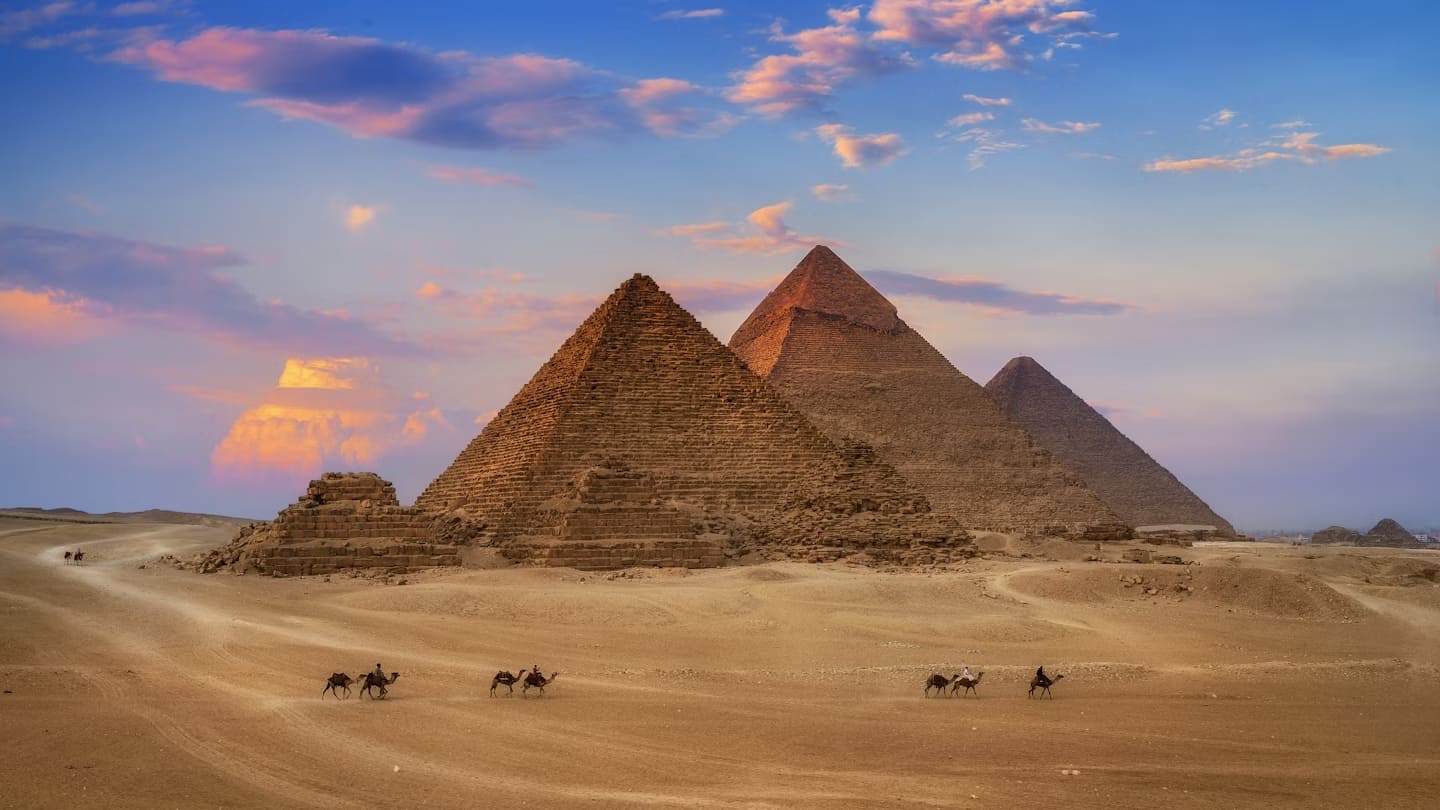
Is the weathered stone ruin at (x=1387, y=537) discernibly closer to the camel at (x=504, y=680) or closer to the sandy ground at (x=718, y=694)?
the sandy ground at (x=718, y=694)

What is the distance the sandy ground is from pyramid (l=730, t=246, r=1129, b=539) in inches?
1374

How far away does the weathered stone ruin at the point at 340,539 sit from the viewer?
2564 cm

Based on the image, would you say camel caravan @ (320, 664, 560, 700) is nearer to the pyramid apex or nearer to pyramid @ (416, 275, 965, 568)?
pyramid @ (416, 275, 965, 568)

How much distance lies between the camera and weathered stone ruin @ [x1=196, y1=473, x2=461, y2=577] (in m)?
25.6

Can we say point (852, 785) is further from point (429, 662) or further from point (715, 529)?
point (715, 529)

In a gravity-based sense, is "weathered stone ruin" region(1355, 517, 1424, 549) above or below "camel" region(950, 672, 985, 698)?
above

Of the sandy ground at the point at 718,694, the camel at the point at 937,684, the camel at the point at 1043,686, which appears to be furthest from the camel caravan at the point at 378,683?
the camel at the point at 1043,686

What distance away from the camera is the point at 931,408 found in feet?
209

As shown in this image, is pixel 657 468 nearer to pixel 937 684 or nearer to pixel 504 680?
pixel 937 684

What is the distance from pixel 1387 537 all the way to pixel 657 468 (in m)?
49.1

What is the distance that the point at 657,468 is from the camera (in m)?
34.4

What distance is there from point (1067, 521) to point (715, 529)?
102ft

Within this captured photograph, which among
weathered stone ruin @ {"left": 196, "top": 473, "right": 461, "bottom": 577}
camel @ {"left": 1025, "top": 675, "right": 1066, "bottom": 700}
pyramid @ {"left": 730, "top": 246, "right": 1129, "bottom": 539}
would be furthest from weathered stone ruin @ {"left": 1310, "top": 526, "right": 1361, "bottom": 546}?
camel @ {"left": 1025, "top": 675, "right": 1066, "bottom": 700}

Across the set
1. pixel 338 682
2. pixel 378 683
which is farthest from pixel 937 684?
pixel 338 682
